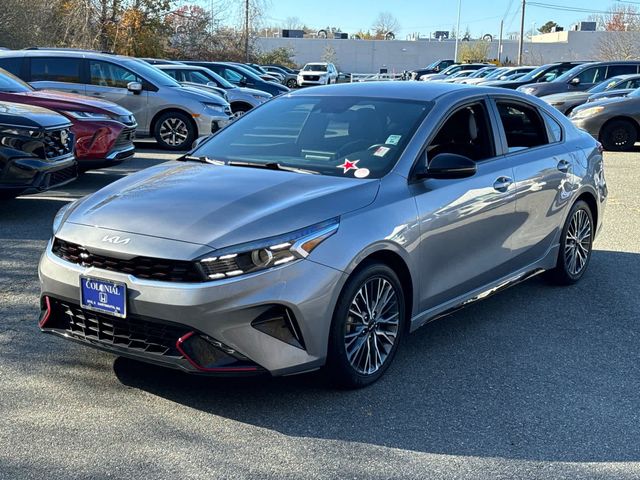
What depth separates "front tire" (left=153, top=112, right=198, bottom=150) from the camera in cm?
1407

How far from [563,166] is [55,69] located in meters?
10.2

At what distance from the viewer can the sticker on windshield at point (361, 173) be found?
4418 millimetres

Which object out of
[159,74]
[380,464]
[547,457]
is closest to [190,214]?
[380,464]

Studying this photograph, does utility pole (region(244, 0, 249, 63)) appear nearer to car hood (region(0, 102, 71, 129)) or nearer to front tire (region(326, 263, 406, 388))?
car hood (region(0, 102, 71, 129))

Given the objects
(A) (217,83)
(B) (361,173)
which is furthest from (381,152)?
(A) (217,83)

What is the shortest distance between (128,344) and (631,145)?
15.0 metres

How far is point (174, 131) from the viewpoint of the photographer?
14.2 meters

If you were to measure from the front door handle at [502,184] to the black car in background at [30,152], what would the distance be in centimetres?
483

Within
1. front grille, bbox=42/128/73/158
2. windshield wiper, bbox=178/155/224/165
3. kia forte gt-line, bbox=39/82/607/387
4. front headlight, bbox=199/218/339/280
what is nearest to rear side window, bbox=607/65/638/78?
kia forte gt-line, bbox=39/82/607/387

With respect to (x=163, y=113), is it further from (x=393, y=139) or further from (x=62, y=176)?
(x=393, y=139)

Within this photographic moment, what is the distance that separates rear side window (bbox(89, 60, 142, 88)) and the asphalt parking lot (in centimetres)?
900

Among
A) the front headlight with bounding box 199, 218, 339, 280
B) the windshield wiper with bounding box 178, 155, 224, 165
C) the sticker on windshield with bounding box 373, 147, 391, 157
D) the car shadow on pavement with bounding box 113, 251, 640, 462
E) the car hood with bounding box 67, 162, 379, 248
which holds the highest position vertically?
the sticker on windshield with bounding box 373, 147, 391, 157

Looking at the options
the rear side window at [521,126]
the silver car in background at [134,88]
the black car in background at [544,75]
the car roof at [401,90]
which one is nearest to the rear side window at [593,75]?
the black car in background at [544,75]

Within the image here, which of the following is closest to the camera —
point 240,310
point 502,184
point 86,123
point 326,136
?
point 240,310
